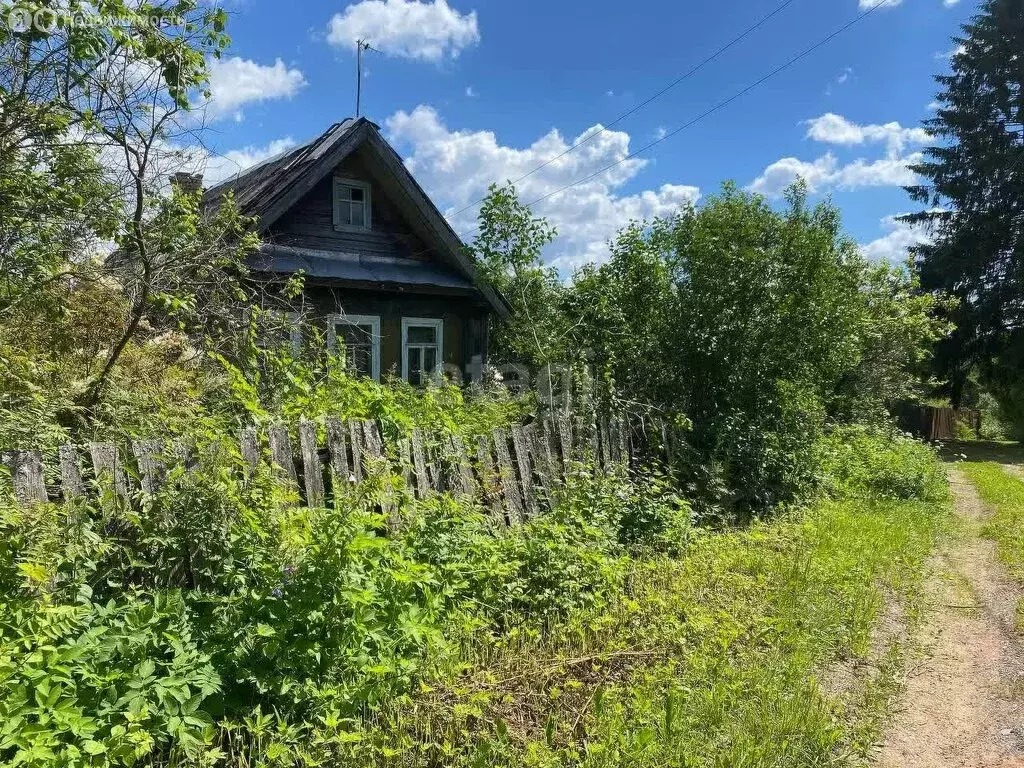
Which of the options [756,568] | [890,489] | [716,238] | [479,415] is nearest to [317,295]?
[479,415]

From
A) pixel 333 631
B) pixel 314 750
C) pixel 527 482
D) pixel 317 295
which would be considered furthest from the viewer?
pixel 317 295

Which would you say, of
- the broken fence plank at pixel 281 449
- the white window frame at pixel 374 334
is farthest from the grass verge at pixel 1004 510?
the white window frame at pixel 374 334

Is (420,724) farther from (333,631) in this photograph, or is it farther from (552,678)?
(552,678)

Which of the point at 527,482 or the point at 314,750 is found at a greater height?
the point at 527,482

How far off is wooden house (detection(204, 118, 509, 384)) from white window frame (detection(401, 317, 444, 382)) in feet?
0.07

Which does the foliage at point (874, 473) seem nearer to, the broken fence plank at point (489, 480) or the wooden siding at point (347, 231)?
the broken fence plank at point (489, 480)

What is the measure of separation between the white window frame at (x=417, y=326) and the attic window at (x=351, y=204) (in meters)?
2.00

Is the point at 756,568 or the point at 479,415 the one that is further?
the point at 479,415

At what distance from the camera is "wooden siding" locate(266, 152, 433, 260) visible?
35.0ft

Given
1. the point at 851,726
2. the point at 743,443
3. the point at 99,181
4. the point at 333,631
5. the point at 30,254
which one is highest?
the point at 99,181

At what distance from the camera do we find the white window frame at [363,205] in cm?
1116

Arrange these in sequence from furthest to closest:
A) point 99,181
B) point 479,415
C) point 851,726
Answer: point 479,415 < point 99,181 < point 851,726

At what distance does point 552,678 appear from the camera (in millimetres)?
3004

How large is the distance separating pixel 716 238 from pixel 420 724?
18.9 ft
